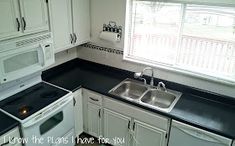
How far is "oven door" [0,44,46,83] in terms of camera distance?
6.58 ft

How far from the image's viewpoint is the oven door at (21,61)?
201 centimetres

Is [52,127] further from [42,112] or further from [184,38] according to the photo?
[184,38]

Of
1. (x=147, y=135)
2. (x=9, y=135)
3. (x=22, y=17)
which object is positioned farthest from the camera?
(x=147, y=135)

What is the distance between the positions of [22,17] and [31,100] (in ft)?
2.83

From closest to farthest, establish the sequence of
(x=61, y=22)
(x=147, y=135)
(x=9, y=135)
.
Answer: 1. (x=9, y=135)
2. (x=147, y=135)
3. (x=61, y=22)

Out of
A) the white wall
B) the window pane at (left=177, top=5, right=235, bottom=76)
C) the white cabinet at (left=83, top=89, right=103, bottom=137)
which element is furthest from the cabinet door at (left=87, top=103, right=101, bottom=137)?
the window pane at (left=177, top=5, right=235, bottom=76)

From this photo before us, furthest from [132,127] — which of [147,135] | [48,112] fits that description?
[48,112]

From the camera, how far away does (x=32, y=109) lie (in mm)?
2174

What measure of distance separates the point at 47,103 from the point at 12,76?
0.44m

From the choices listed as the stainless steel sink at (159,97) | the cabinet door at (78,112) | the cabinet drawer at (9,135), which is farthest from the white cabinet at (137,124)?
the cabinet drawer at (9,135)

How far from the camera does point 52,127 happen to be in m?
2.35

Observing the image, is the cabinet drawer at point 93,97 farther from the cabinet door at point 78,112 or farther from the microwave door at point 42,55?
the microwave door at point 42,55

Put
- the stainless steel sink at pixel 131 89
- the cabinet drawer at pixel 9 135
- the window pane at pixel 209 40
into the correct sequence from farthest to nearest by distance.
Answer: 1. the stainless steel sink at pixel 131 89
2. the window pane at pixel 209 40
3. the cabinet drawer at pixel 9 135

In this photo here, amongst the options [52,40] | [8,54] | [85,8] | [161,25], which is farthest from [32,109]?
[161,25]
